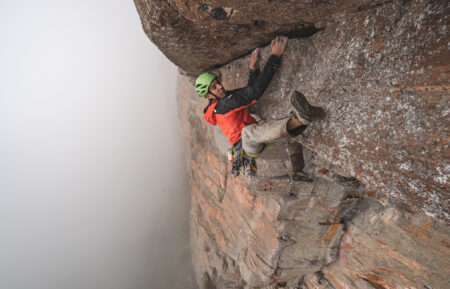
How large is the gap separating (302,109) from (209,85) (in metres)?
1.97

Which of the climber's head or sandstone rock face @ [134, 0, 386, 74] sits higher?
sandstone rock face @ [134, 0, 386, 74]

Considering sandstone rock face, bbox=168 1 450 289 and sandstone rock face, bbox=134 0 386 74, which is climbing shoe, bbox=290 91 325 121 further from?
sandstone rock face, bbox=134 0 386 74

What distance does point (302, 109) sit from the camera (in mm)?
2309

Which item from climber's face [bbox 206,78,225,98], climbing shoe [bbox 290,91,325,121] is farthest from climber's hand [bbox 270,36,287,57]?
climbing shoe [bbox 290,91,325,121]

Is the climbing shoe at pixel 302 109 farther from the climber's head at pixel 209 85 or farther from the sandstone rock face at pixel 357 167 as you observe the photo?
the climber's head at pixel 209 85

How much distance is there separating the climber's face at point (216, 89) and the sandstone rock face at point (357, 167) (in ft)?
2.92

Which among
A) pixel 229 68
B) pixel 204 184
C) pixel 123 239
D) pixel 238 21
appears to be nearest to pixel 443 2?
pixel 238 21

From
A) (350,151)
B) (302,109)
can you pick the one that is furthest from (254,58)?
(350,151)

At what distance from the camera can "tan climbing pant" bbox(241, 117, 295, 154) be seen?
281 centimetres

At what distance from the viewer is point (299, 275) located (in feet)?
20.1

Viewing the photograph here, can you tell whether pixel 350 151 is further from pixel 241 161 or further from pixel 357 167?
pixel 241 161

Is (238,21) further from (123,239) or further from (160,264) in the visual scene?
(123,239)

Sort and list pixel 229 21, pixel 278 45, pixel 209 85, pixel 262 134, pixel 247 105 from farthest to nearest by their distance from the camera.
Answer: pixel 209 85
pixel 247 105
pixel 278 45
pixel 262 134
pixel 229 21

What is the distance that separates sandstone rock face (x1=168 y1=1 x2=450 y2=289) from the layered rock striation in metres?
0.01
